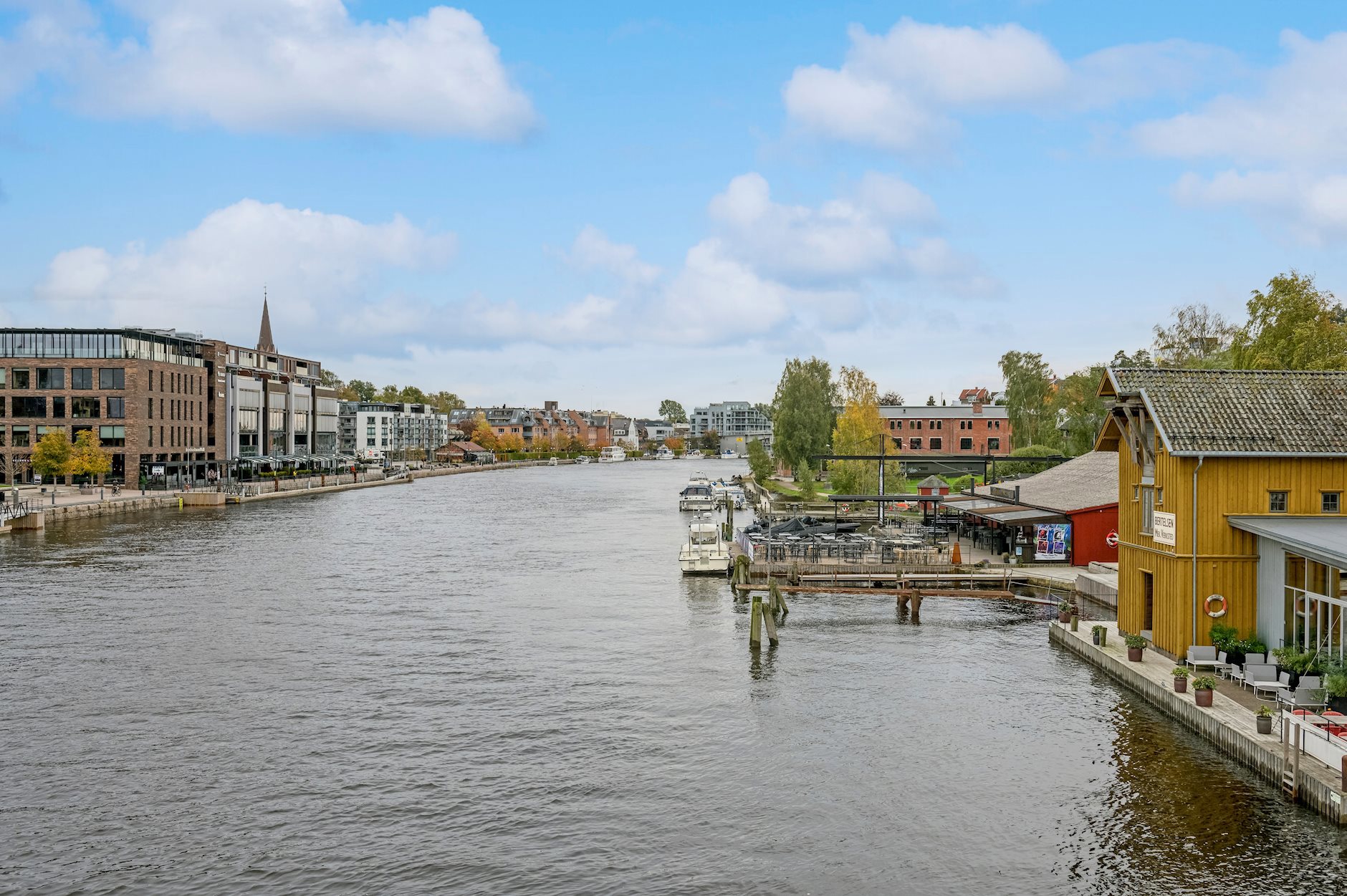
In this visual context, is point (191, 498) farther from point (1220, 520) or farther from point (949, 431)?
point (1220, 520)

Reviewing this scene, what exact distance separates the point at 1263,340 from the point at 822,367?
7056 centimetres

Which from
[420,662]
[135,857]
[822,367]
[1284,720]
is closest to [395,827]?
[135,857]

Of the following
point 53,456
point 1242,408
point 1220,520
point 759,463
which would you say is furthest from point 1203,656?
point 53,456

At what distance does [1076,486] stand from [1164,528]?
87.5ft

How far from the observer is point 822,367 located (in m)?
127

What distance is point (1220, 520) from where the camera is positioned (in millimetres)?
28578

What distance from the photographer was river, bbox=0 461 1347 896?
1916cm

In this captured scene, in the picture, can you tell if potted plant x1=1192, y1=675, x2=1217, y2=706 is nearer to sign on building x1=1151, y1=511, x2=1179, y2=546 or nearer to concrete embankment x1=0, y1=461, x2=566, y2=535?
sign on building x1=1151, y1=511, x2=1179, y2=546

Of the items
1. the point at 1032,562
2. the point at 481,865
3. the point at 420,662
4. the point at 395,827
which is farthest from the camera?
the point at 1032,562

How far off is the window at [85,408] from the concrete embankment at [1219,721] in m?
107

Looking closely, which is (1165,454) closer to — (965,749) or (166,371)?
(965,749)

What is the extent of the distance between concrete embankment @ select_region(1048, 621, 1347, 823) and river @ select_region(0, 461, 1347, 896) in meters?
0.40

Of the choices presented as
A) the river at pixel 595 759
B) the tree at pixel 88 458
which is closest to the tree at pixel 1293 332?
the river at pixel 595 759

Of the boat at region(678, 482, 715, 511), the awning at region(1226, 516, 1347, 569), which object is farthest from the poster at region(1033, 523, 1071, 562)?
the boat at region(678, 482, 715, 511)
